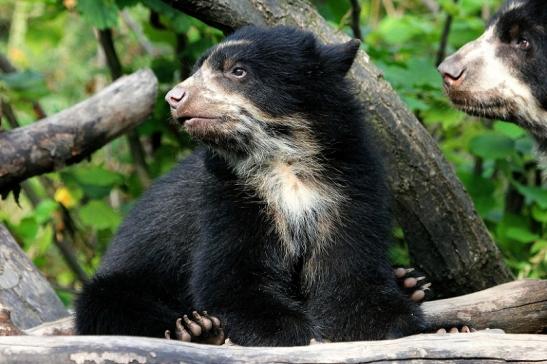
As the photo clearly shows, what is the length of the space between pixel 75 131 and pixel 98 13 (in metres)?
0.82

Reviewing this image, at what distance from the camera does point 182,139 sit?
7.65m

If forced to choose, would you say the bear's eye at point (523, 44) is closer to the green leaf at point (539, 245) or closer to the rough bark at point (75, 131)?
the green leaf at point (539, 245)

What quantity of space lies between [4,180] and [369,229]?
89.3 inches

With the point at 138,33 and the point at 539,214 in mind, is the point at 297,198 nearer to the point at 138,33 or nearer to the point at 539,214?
the point at 539,214

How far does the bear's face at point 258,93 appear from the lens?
448 centimetres

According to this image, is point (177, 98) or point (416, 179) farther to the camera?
point (416, 179)

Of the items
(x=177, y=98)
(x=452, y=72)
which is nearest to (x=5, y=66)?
(x=177, y=98)

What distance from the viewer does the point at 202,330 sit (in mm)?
4332

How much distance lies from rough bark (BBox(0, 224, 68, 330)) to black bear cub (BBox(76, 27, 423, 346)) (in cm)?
86

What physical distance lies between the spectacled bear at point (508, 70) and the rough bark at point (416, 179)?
0.53 meters

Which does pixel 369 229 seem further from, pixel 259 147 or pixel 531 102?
pixel 531 102

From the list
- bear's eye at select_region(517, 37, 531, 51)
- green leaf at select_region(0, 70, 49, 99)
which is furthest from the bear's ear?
green leaf at select_region(0, 70, 49, 99)

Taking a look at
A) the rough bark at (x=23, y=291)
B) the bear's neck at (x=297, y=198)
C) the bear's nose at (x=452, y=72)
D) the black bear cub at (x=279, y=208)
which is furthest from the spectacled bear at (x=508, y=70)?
the rough bark at (x=23, y=291)

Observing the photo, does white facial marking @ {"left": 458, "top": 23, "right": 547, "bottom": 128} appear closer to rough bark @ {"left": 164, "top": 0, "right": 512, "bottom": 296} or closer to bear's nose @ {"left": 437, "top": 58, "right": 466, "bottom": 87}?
bear's nose @ {"left": 437, "top": 58, "right": 466, "bottom": 87}
